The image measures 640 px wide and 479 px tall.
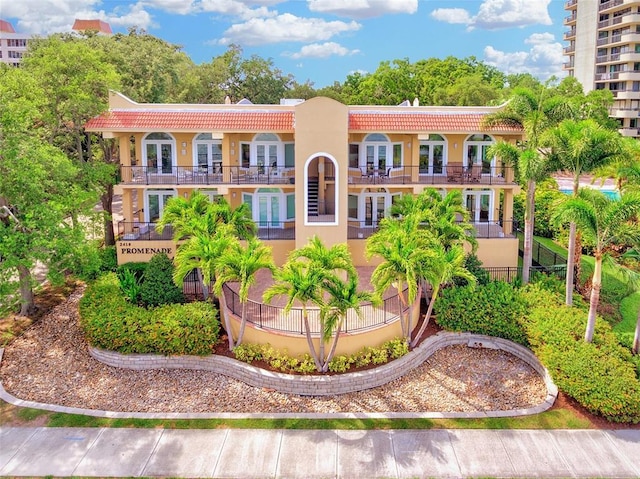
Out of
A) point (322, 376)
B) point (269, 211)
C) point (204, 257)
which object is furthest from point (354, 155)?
point (322, 376)

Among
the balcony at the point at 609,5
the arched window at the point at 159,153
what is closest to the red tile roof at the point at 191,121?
the arched window at the point at 159,153

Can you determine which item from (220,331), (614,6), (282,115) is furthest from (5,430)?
(614,6)

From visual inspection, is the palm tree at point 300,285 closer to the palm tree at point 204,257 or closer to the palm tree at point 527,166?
the palm tree at point 204,257

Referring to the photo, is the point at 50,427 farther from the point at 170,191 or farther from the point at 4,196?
the point at 170,191

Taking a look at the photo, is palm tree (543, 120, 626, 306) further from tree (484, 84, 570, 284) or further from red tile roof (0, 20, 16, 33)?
red tile roof (0, 20, 16, 33)

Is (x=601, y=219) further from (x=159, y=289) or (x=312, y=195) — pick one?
(x=159, y=289)

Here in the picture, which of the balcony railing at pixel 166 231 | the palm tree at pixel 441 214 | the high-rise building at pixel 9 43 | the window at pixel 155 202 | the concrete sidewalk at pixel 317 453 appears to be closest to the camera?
the concrete sidewalk at pixel 317 453

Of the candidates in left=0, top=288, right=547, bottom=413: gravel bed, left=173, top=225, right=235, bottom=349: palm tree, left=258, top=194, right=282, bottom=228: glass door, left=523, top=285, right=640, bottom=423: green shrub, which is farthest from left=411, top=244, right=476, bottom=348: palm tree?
left=258, top=194, right=282, bottom=228: glass door
